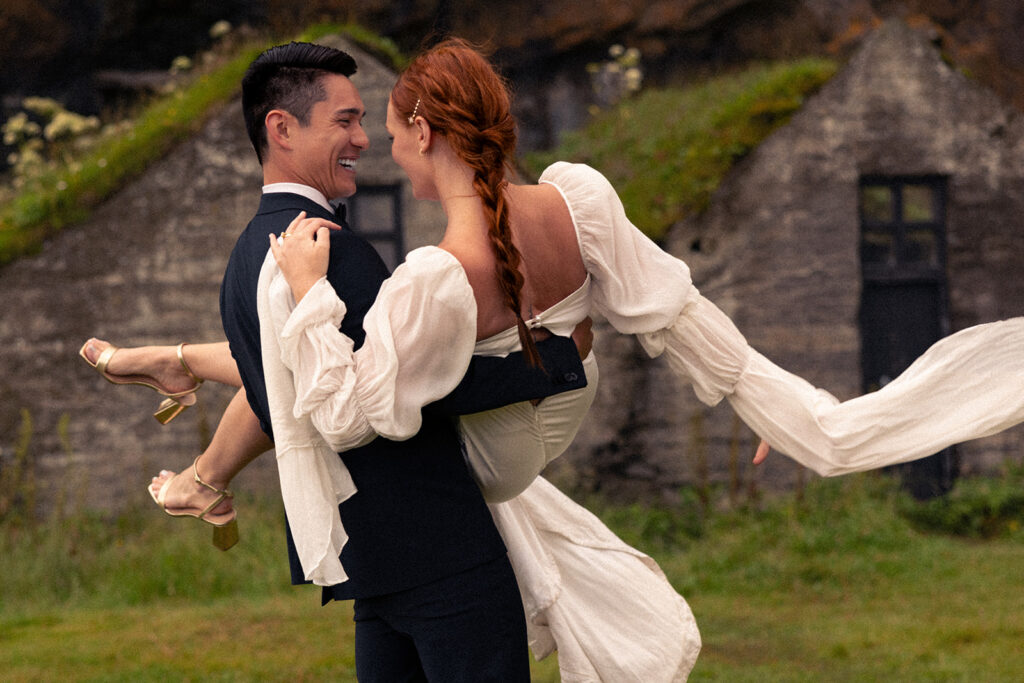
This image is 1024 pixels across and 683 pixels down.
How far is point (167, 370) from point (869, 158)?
747 centimetres


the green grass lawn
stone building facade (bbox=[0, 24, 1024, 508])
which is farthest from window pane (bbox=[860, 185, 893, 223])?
the green grass lawn

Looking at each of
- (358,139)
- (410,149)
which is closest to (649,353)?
(410,149)

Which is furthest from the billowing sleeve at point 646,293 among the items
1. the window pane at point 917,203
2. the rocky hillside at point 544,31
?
→ the rocky hillside at point 544,31

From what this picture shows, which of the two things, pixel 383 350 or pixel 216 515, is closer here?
pixel 383 350

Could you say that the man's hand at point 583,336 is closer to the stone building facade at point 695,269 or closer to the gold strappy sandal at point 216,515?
the gold strappy sandal at point 216,515

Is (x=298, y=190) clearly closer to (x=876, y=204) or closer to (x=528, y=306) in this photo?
(x=528, y=306)

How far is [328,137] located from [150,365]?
102 centimetres

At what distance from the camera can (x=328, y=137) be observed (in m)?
2.65

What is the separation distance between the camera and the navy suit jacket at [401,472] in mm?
2393

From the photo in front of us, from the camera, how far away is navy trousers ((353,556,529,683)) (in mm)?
2400

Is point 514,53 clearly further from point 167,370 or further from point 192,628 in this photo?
point 167,370

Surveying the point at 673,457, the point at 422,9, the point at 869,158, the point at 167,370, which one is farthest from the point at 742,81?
the point at 167,370

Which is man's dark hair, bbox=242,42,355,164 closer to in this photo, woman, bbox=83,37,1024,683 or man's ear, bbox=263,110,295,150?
man's ear, bbox=263,110,295,150

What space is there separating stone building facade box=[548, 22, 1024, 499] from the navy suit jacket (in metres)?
6.29
